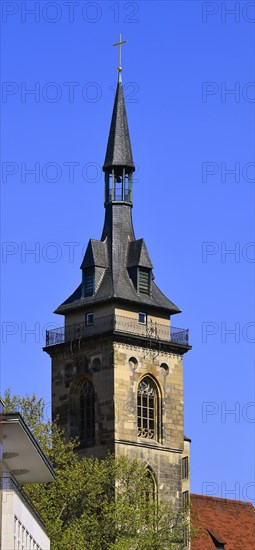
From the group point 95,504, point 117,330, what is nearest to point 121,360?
point 117,330

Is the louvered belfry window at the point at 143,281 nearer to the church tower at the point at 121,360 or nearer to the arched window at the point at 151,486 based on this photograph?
the church tower at the point at 121,360

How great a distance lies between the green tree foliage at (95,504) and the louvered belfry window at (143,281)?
13.8 meters

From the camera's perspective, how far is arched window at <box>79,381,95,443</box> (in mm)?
109562

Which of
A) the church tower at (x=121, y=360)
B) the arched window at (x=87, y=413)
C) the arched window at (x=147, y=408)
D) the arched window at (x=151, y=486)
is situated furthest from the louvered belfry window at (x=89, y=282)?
the arched window at (x=151, y=486)

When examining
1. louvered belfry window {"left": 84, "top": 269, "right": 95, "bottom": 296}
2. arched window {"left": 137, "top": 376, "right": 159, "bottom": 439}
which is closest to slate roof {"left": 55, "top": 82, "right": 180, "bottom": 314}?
louvered belfry window {"left": 84, "top": 269, "right": 95, "bottom": 296}

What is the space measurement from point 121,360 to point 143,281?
551cm

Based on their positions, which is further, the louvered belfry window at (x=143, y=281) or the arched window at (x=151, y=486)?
the louvered belfry window at (x=143, y=281)

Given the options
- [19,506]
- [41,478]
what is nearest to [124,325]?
[41,478]

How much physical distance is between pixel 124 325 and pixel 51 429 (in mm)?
10214

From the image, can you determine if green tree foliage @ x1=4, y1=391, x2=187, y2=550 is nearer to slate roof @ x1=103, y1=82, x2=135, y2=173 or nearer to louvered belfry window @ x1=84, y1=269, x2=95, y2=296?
louvered belfry window @ x1=84, y1=269, x2=95, y2=296

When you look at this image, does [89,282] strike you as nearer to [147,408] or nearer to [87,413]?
[87,413]

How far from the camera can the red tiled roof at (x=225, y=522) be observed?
120m

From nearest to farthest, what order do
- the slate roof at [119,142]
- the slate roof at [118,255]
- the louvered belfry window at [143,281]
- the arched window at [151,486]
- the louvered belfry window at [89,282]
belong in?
the arched window at [151,486] → the slate roof at [118,255] → the louvered belfry window at [89,282] → the louvered belfry window at [143,281] → the slate roof at [119,142]

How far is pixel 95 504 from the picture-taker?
94938mm
